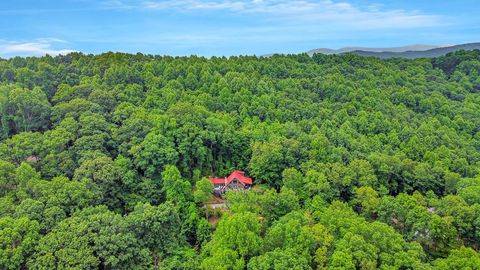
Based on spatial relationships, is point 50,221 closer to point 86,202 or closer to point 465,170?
point 86,202

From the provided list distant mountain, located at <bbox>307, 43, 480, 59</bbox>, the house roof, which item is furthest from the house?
distant mountain, located at <bbox>307, 43, 480, 59</bbox>

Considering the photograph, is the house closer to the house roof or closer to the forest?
the house roof

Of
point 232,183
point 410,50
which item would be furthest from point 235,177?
point 410,50

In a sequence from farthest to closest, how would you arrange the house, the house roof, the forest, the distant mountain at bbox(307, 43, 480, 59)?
the distant mountain at bbox(307, 43, 480, 59)
the house roof
the house
the forest

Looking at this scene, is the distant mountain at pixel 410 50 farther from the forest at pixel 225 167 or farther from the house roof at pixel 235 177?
the house roof at pixel 235 177

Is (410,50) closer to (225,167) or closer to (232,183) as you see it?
(225,167)

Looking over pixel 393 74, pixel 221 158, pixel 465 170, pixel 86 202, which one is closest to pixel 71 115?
pixel 86 202

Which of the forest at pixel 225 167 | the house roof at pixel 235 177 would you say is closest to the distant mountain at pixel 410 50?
the forest at pixel 225 167
